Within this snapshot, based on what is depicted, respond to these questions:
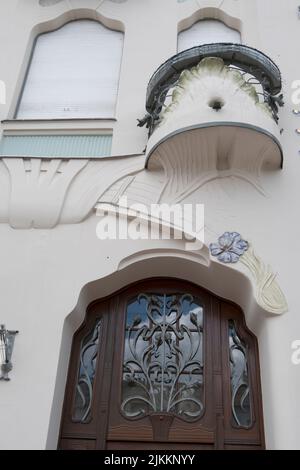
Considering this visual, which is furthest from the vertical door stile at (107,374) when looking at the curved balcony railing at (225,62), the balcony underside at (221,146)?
the curved balcony railing at (225,62)

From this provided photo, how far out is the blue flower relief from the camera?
5.12m

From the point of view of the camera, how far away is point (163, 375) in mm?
5055

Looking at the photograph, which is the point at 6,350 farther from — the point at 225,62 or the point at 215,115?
the point at 225,62

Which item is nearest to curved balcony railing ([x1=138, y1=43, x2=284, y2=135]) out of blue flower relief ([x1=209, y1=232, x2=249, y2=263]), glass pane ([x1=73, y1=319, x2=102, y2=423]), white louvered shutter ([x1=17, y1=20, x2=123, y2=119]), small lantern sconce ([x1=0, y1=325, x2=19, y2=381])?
white louvered shutter ([x1=17, y1=20, x2=123, y2=119])

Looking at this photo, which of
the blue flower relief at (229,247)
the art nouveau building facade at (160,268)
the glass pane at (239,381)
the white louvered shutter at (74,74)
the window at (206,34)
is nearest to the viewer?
the art nouveau building facade at (160,268)

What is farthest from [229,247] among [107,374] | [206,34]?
[206,34]

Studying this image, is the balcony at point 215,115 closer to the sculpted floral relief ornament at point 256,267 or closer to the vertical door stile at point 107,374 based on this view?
the sculpted floral relief ornament at point 256,267

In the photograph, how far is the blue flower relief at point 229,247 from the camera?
5.12m

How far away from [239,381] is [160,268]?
1.41 metres

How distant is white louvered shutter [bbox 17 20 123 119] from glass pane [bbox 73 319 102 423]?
299 centimetres

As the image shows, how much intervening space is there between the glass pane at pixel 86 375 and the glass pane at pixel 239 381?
4.55 ft

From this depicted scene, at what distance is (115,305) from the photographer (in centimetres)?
550
